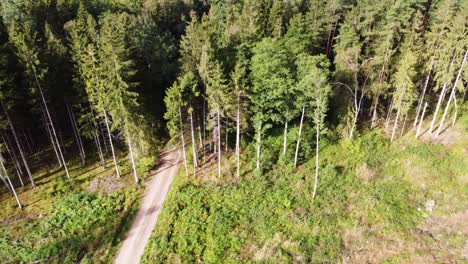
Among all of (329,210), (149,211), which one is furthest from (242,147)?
(149,211)

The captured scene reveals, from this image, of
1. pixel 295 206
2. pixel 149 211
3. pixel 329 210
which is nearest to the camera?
pixel 329 210

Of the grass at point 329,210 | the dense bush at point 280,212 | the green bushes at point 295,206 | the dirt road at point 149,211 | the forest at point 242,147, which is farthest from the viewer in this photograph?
the forest at point 242,147

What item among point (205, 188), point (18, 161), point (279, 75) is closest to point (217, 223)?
point (205, 188)

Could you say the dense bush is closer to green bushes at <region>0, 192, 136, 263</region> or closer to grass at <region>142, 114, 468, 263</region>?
grass at <region>142, 114, 468, 263</region>

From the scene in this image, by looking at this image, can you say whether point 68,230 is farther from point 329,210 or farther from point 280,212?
point 329,210

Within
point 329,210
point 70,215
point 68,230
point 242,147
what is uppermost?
point 242,147

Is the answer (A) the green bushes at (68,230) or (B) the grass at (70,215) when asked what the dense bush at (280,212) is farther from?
(A) the green bushes at (68,230)

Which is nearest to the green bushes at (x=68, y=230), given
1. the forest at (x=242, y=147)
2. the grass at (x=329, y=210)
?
the forest at (x=242, y=147)
